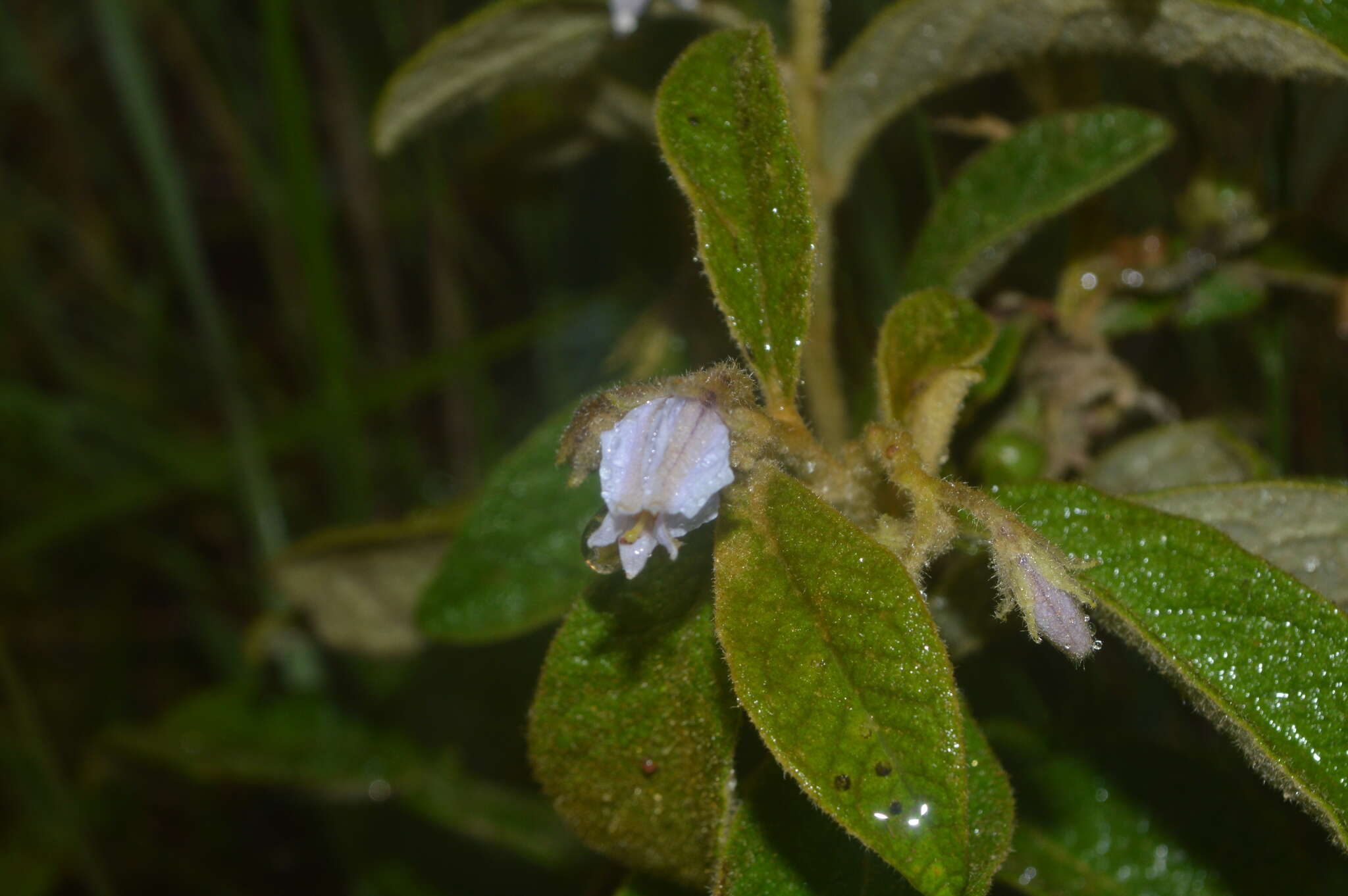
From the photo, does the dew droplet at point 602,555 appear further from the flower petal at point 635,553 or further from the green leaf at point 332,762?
the green leaf at point 332,762

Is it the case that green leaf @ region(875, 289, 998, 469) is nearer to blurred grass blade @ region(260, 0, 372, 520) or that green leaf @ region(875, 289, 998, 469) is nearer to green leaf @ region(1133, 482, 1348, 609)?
green leaf @ region(1133, 482, 1348, 609)

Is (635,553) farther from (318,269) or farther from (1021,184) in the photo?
(318,269)

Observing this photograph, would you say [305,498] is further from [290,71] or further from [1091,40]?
[1091,40]

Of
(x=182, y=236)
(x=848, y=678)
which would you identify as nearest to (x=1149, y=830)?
(x=848, y=678)

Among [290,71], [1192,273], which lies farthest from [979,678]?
[290,71]

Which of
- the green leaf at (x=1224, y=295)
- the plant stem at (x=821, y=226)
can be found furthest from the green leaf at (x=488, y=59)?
the green leaf at (x=1224, y=295)
